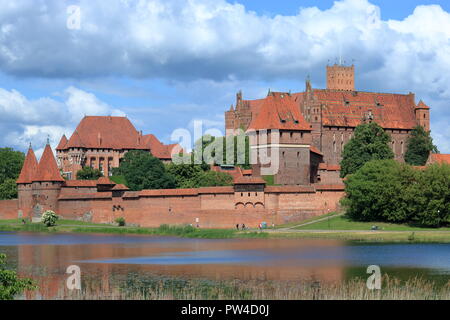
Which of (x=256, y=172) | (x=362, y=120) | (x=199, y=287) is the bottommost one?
(x=199, y=287)

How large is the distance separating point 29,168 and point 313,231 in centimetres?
3226

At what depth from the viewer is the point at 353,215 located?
6034 cm

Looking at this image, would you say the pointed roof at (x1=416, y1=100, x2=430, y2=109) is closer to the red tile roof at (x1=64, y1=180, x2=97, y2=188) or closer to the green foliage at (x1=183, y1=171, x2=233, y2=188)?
the green foliage at (x1=183, y1=171, x2=233, y2=188)

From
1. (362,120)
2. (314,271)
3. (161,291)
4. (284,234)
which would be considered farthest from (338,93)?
(161,291)

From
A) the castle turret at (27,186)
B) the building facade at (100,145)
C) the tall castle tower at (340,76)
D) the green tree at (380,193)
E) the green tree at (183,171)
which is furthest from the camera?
the tall castle tower at (340,76)

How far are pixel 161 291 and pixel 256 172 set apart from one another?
155ft

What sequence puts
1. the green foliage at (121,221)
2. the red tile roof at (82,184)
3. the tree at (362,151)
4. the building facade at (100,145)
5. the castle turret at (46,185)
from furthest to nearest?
the building facade at (100,145) < the red tile roof at (82,184) < the castle turret at (46,185) < the tree at (362,151) < the green foliage at (121,221)

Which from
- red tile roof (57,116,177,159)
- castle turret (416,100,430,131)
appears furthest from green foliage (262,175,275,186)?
red tile roof (57,116,177,159)

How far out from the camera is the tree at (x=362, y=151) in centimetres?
7531

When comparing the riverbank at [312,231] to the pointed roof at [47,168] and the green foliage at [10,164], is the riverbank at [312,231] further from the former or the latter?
the green foliage at [10,164]

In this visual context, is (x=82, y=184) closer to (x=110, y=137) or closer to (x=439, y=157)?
(x=110, y=137)

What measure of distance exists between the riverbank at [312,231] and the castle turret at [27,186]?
7808 millimetres

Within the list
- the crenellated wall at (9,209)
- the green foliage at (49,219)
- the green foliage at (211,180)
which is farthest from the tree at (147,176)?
the crenellated wall at (9,209)
